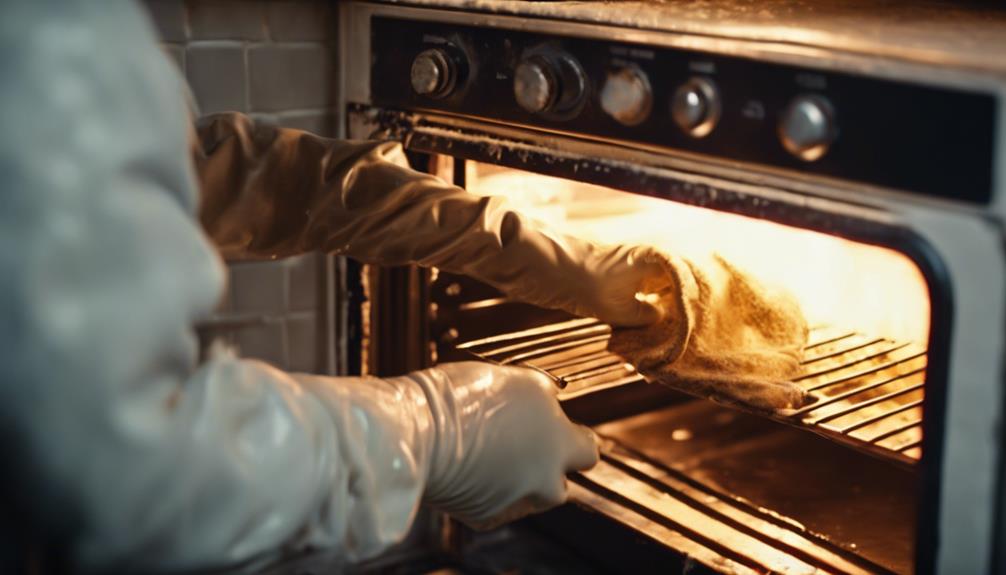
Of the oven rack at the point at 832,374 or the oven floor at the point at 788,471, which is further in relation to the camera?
the oven floor at the point at 788,471

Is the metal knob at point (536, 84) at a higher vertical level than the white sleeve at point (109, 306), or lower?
higher

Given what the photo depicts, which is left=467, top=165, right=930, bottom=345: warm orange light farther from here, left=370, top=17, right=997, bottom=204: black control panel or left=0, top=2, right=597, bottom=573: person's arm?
left=0, top=2, right=597, bottom=573: person's arm

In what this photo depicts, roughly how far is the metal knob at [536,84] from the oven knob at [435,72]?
0.15m

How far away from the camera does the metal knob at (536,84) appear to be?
1.44 meters

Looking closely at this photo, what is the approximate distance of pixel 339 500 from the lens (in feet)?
3.65

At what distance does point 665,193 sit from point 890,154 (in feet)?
1.01

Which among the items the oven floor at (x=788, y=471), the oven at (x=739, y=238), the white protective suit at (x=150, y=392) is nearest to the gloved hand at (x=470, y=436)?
the white protective suit at (x=150, y=392)

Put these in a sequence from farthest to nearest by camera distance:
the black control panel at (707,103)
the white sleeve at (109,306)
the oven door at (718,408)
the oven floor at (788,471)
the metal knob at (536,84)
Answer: the oven floor at (788,471) < the metal knob at (536,84) < the oven door at (718,408) < the black control panel at (707,103) < the white sleeve at (109,306)

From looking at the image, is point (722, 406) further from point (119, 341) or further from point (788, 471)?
point (119, 341)

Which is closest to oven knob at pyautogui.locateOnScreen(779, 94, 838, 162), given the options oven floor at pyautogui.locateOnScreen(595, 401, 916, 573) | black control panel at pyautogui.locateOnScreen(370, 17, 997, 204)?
black control panel at pyautogui.locateOnScreen(370, 17, 997, 204)

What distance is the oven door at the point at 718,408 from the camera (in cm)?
121

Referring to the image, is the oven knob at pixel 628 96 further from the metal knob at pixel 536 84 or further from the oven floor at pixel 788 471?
the oven floor at pixel 788 471

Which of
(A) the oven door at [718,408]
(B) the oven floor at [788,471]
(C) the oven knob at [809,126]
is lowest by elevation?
(B) the oven floor at [788,471]

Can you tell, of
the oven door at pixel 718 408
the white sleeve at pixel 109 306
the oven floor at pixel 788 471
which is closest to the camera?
the white sleeve at pixel 109 306
